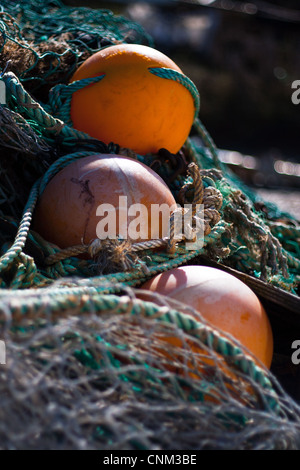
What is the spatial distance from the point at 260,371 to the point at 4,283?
78cm

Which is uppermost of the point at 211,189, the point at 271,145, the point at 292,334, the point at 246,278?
the point at 211,189

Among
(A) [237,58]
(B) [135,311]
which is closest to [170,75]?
(B) [135,311]

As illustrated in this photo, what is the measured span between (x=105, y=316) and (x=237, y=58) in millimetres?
7987

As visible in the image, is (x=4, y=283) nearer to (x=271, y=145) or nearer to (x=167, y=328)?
(x=167, y=328)

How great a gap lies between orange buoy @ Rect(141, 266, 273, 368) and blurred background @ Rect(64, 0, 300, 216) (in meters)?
5.36

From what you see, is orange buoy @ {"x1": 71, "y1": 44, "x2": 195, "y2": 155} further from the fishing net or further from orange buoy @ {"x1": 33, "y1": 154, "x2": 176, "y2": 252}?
orange buoy @ {"x1": 33, "y1": 154, "x2": 176, "y2": 252}

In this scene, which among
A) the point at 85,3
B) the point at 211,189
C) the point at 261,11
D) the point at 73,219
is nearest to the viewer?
the point at 73,219

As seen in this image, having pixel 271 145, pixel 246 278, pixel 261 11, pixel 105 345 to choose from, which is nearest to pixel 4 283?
pixel 105 345

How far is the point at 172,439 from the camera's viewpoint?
1.22m

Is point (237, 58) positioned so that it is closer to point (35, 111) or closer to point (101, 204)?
point (35, 111)

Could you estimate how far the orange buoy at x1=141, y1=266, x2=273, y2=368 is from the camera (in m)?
1.65

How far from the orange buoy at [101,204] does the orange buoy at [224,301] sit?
218 mm

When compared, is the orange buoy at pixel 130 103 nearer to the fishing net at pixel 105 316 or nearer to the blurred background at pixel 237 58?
the fishing net at pixel 105 316

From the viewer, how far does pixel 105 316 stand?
123cm
